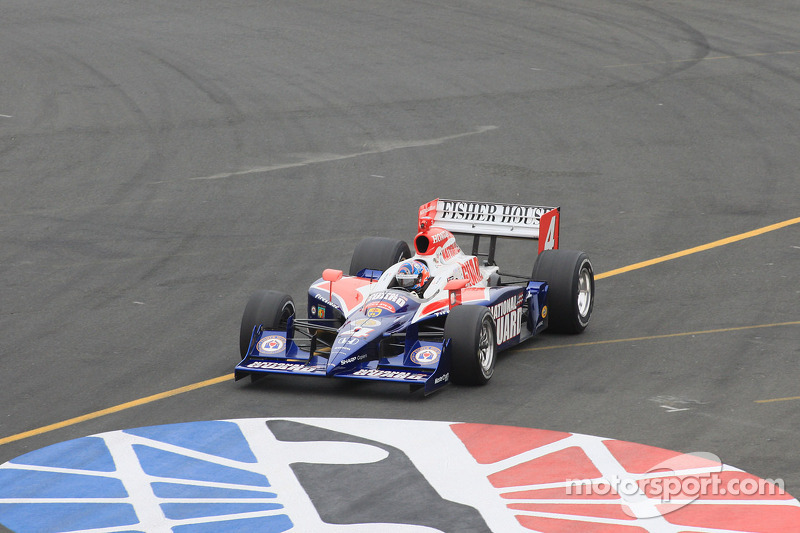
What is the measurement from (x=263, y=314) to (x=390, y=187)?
896 centimetres

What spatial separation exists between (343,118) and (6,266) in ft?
34.6

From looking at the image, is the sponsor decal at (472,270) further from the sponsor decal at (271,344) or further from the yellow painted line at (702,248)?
the yellow painted line at (702,248)

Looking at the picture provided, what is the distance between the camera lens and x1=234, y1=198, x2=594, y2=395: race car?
12.4 metres

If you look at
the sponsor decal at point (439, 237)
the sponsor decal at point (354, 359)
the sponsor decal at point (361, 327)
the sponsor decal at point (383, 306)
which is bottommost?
the sponsor decal at point (354, 359)

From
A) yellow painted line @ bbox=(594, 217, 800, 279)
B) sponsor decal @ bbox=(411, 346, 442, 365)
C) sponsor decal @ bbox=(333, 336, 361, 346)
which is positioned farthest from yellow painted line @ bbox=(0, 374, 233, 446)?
yellow painted line @ bbox=(594, 217, 800, 279)

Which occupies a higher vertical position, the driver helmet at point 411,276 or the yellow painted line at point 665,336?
the driver helmet at point 411,276

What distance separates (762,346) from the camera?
1367 centimetres

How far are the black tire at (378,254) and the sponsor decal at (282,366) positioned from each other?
2.68 m

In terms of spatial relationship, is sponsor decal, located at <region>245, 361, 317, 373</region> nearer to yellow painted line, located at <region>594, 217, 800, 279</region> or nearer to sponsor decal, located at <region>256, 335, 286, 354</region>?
sponsor decal, located at <region>256, 335, 286, 354</region>

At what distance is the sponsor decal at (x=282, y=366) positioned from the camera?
12406 mm

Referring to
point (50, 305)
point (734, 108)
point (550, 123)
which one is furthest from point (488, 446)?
A: point (734, 108)

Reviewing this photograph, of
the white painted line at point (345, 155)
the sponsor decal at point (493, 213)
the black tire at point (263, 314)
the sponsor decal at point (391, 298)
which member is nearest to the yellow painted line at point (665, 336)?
the sponsor decal at point (391, 298)

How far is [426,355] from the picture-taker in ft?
40.7

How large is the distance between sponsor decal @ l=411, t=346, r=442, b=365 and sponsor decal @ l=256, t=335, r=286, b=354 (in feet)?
4.54
